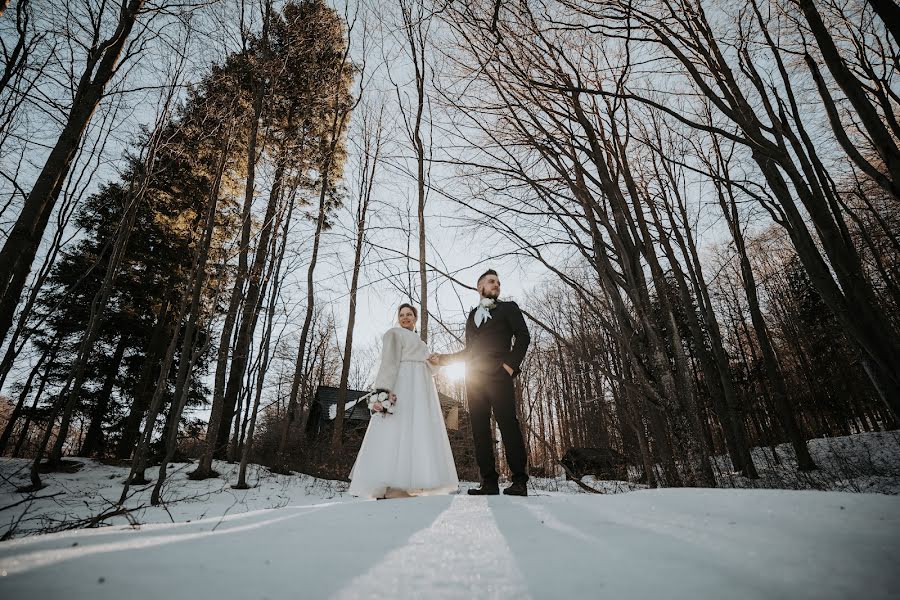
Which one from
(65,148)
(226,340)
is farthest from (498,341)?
(226,340)

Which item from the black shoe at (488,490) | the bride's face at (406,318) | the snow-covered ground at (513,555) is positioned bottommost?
the black shoe at (488,490)

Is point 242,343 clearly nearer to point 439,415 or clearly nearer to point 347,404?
point 347,404

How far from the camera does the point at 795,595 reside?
2.41 ft

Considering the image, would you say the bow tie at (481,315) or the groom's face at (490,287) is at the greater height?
the groom's face at (490,287)

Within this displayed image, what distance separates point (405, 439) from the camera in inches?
126

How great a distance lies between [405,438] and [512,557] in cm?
231

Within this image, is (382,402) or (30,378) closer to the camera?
(382,402)

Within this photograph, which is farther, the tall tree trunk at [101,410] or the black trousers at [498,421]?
the tall tree trunk at [101,410]

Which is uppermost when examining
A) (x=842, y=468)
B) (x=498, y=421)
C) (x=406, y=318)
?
(x=406, y=318)

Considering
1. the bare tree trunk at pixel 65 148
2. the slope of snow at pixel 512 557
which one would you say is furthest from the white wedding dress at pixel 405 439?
the bare tree trunk at pixel 65 148

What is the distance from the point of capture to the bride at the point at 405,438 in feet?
10.2

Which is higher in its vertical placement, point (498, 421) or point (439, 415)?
point (439, 415)

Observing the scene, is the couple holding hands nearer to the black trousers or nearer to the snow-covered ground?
the black trousers

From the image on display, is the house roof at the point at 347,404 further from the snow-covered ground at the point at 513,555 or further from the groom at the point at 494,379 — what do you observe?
the snow-covered ground at the point at 513,555
